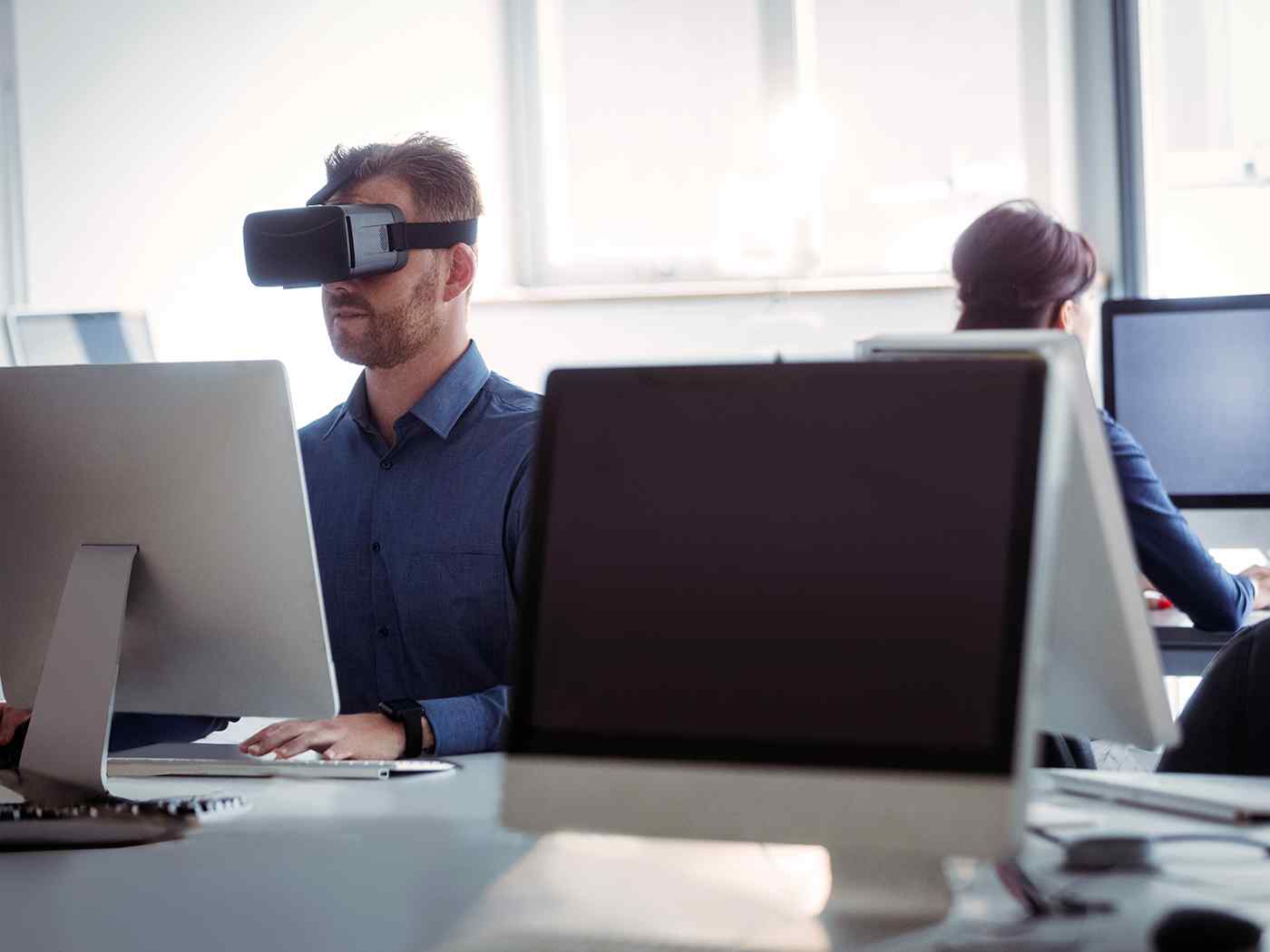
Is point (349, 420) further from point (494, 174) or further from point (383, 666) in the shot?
point (494, 174)

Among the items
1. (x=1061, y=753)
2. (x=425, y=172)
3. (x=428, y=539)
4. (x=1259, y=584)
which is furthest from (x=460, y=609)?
(x=1259, y=584)

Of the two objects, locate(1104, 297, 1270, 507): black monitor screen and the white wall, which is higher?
the white wall

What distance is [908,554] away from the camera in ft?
3.26

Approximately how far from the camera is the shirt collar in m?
2.20

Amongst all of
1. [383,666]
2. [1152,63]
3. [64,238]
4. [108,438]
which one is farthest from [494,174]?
[108,438]

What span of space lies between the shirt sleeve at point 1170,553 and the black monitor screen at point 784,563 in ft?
4.68

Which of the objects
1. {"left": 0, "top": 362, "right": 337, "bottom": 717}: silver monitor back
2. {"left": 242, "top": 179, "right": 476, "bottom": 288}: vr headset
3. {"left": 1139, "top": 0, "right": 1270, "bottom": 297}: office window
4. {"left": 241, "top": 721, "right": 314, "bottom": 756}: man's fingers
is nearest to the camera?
{"left": 0, "top": 362, "right": 337, "bottom": 717}: silver monitor back

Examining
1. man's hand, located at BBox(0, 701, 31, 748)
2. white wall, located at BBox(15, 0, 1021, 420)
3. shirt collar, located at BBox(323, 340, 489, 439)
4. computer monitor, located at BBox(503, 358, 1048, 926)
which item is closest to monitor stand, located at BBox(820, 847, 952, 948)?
computer monitor, located at BBox(503, 358, 1048, 926)

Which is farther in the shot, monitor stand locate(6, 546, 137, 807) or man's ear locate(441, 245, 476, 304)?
man's ear locate(441, 245, 476, 304)

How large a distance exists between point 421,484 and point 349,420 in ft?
0.69

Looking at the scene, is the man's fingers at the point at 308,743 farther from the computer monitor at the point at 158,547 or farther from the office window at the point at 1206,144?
the office window at the point at 1206,144

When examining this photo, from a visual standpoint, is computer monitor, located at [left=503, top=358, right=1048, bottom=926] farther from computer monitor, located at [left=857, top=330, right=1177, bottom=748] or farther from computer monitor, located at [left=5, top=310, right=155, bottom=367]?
computer monitor, located at [left=5, top=310, right=155, bottom=367]

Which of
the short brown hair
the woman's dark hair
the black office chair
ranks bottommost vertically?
the black office chair

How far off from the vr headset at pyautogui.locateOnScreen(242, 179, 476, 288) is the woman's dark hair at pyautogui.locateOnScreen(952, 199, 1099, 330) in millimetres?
1028
